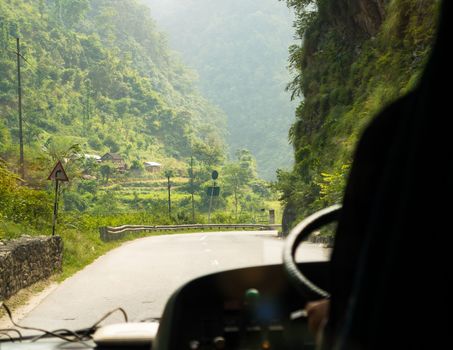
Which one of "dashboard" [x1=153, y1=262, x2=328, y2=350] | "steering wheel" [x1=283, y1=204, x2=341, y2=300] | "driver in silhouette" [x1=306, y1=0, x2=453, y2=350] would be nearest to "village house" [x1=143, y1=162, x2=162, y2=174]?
"dashboard" [x1=153, y1=262, x2=328, y2=350]

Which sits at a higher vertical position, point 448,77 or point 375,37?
point 375,37

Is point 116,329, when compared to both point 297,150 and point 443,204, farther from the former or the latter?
point 297,150

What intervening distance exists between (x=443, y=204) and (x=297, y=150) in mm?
38777

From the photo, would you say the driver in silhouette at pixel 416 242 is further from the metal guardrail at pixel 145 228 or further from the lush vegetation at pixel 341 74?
the metal guardrail at pixel 145 228

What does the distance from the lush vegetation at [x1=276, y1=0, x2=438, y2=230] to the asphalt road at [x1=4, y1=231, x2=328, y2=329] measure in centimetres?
517

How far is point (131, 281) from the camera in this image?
1684 cm

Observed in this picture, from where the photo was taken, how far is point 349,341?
1229 millimetres

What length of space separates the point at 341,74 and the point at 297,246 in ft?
115

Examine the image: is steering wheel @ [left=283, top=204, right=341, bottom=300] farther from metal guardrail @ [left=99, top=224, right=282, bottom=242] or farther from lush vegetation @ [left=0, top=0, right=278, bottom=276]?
lush vegetation @ [left=0, top=0, right=278, bottom=276]

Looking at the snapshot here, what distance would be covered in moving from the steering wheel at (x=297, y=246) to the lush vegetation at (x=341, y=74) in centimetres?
2100

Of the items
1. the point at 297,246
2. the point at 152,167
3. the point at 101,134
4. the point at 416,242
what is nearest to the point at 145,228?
the point at 297,246

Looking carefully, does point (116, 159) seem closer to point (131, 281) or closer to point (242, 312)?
point (131, 281)

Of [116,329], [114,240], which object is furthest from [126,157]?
[116,329]

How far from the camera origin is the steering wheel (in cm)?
198
